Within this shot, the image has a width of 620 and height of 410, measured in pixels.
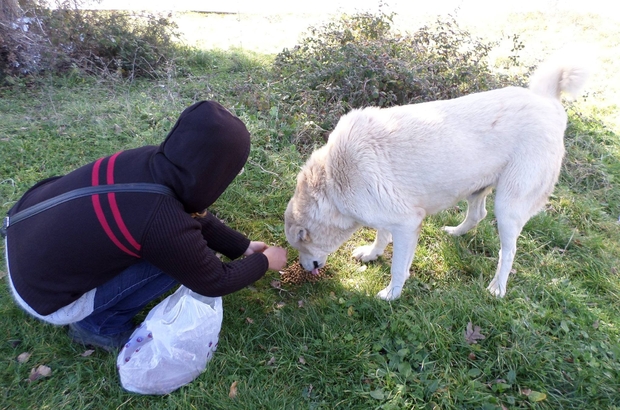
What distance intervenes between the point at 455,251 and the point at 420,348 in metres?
1.24

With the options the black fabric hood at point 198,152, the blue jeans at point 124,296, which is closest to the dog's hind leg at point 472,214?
the black fabric hood at point 198,152

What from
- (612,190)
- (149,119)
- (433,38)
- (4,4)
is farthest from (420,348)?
(4,4)

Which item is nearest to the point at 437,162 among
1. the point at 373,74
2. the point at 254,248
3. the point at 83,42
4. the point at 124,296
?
the point at 254,248

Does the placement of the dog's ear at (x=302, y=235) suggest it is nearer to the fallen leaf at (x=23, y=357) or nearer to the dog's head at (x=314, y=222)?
the dog's head at (x=314, y=222)

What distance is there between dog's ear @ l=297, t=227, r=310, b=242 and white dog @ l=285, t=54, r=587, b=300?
13 millimetres

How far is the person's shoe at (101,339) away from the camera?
2693 millimetres

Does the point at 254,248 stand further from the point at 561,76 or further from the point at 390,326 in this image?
the point at 561,76

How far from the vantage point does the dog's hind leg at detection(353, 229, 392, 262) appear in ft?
11.7

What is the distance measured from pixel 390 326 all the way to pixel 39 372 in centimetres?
234

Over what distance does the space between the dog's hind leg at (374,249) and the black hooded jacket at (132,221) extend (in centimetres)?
171

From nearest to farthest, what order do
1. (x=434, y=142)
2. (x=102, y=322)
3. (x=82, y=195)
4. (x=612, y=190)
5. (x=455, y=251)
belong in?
1. (x=82, y=195)
2. (x=102, y=322)
3. (x=434, y=142)
4. (x=455, y=251)
5. (x=612, y=190)

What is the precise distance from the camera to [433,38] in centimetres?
606

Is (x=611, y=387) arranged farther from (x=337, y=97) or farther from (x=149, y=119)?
(x=149, y=119)

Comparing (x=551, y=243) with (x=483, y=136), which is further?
(x=551, y=243)
